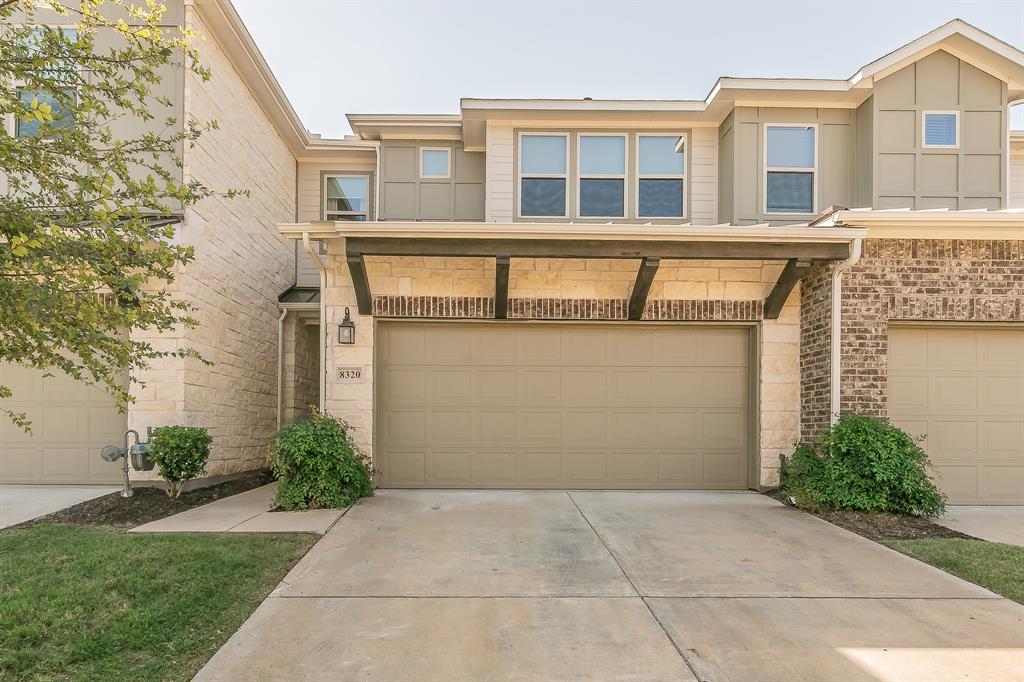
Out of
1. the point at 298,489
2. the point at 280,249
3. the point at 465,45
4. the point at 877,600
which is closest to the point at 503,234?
the point at 298,489

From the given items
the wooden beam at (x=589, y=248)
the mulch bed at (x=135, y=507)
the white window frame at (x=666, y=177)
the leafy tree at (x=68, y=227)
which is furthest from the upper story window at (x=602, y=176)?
the leafy tree at (x=68, y=227)

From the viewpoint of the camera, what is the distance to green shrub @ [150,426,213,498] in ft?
24.2

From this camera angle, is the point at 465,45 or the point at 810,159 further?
the point at 465,45

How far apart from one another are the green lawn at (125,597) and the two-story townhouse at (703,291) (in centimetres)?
314

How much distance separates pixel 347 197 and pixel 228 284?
3.88 m

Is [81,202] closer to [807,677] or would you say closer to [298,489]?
[298,489]

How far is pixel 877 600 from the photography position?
4.36 m

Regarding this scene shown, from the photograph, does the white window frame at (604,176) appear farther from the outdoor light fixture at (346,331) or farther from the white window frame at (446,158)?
the outdoor light fixture at (346,331)

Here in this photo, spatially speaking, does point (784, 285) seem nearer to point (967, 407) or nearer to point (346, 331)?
point (967, 407)

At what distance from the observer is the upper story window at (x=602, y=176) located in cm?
1054

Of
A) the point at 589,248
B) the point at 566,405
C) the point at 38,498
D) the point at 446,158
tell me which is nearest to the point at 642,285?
the point at 589,248

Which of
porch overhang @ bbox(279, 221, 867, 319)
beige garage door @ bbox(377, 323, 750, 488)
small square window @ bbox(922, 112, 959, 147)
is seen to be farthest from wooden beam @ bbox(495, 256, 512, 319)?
small square window @ bbox(922, 112, 959, 147)

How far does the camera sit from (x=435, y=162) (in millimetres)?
11516

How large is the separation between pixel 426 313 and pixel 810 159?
713cm
